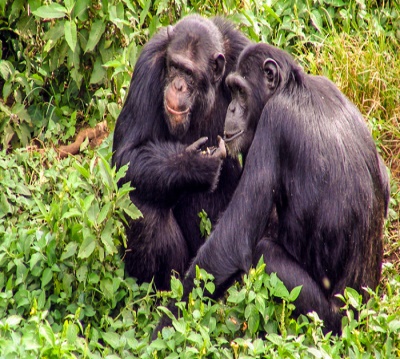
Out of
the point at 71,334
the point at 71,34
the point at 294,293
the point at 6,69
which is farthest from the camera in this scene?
the point at 6,69

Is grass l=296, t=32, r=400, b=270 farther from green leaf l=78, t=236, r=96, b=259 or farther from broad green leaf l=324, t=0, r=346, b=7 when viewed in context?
green leaf l=78, t=236, r=96, b=259

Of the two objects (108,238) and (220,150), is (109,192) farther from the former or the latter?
(220,150)

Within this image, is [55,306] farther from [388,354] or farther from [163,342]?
[388,354]

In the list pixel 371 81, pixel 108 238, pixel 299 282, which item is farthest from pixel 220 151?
pixel 371 81

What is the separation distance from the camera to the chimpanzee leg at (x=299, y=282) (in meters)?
5.22

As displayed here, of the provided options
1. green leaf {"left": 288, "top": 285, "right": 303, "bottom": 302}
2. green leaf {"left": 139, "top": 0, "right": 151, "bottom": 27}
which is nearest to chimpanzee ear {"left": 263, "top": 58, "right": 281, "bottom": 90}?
green leaf {"left": 288, "top": 285, "right": 303, "bottom": 302}

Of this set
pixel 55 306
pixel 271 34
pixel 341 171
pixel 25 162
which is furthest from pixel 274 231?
pixel 271 34

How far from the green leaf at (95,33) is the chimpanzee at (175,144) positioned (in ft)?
3.12

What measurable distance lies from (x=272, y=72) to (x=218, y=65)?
32.7 inches

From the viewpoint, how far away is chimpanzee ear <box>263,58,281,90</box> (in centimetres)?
562

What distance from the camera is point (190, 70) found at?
6.20 m

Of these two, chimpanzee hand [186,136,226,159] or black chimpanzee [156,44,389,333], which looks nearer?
black chimpanzee [156,44,389,333]

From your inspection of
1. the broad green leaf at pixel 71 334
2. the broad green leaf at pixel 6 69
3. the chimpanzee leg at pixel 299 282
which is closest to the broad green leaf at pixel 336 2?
the broad green leaf at pixel 6 69

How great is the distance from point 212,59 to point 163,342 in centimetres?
242
